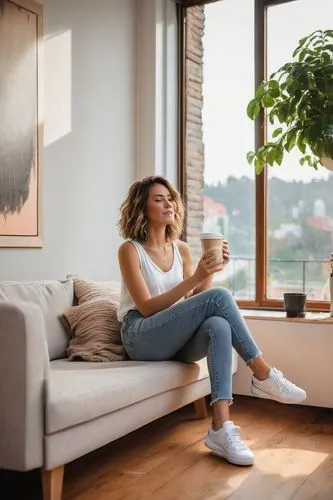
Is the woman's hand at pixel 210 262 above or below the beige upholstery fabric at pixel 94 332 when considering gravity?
above

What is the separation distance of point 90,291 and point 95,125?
3.58ft

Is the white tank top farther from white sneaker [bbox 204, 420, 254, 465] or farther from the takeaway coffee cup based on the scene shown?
white sneaker [bbox 204, 420, 254, 465]

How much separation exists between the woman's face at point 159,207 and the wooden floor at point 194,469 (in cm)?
97

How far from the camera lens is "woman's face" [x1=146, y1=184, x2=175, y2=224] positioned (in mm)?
2836

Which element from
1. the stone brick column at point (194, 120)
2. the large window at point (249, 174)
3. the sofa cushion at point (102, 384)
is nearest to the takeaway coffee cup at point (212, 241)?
the sofa cushion at point (102, 384)

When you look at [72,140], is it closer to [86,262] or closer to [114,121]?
[114,121]

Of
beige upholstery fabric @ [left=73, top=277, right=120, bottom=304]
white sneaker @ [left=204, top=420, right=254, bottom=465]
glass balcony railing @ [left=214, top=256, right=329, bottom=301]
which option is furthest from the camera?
glass balcony railing @ [left=214, top=256, right=329, bottom=301]

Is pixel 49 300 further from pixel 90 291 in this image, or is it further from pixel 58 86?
pixel 58 86

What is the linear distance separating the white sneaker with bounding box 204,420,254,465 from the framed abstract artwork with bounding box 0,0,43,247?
4.13 ft

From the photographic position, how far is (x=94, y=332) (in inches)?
108

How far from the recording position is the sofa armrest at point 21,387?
191 centimetres

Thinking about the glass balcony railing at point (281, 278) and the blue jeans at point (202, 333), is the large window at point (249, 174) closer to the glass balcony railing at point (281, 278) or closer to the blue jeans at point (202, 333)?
the glass balcony railing at point (281, 278)

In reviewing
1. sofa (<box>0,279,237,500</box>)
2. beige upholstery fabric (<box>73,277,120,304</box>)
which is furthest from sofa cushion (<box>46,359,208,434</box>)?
beige upholstery fabric (<box>73,277,120,304</box>)

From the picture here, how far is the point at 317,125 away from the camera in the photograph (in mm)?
2832
